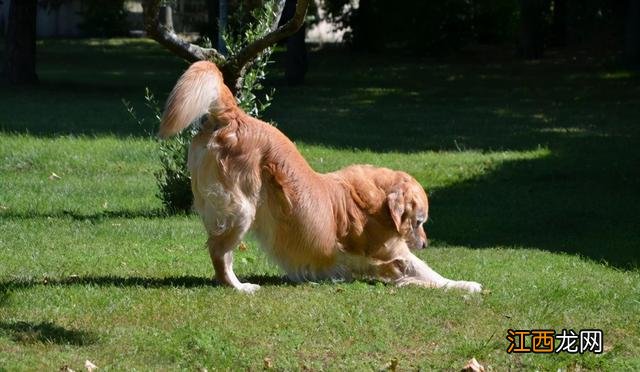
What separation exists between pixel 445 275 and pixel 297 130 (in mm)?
11093

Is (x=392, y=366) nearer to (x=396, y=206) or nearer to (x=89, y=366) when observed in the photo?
(x=89, y=366)

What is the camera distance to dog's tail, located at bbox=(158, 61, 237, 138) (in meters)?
8.08

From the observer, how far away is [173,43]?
10.4 m

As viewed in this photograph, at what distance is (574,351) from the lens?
7.38 m

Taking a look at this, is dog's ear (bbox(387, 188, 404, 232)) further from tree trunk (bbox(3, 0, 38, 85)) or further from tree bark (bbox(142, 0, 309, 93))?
tree trunk (bbox(3, 0, 38, 85))

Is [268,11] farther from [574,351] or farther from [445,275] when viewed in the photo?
[574,351]

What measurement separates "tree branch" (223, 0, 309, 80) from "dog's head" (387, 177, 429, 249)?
1752 mm

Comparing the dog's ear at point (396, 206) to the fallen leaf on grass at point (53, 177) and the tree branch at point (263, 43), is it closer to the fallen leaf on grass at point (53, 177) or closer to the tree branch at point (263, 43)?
the tree branch at point (263, 43)

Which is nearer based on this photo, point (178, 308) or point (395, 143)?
point (178, 308)

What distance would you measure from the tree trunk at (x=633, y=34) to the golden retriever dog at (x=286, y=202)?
2390 cm

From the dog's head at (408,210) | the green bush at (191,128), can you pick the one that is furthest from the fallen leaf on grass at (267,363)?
the green bush at (191,128)

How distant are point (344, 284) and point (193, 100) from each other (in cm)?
199

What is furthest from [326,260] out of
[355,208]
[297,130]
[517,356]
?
[297,130]

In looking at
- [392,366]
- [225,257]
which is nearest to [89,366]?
[392,366]
